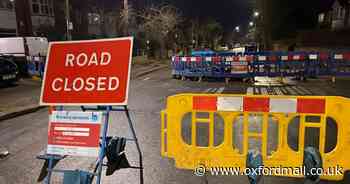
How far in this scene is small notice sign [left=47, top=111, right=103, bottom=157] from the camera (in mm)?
3420

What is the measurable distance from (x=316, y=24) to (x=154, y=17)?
2523 centimetres

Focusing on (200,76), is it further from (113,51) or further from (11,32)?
(11,32)

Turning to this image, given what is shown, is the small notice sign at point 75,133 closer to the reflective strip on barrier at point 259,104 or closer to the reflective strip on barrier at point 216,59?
the reflective strip on barrier at point 259,104

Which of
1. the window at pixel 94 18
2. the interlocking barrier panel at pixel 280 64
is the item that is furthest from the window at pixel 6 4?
the interlocking barrier panel at pixel 280 64

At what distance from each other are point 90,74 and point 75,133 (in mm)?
696

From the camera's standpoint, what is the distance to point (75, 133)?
3.48 meters

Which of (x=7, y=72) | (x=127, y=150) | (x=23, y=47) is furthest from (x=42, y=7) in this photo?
(x=127, y=150)

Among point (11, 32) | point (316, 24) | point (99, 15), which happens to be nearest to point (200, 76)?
point (11, 32)

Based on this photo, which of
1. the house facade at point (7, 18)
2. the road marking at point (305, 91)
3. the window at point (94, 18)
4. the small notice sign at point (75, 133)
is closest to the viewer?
the small notice sign at point (75, 133)

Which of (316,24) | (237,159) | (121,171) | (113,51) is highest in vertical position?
(316,24)

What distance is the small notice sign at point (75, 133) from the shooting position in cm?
342

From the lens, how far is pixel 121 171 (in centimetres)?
447

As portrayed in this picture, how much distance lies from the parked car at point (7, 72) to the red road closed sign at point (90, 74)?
11.8 meters

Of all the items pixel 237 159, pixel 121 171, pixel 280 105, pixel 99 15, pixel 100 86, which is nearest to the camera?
pixel 100 86
